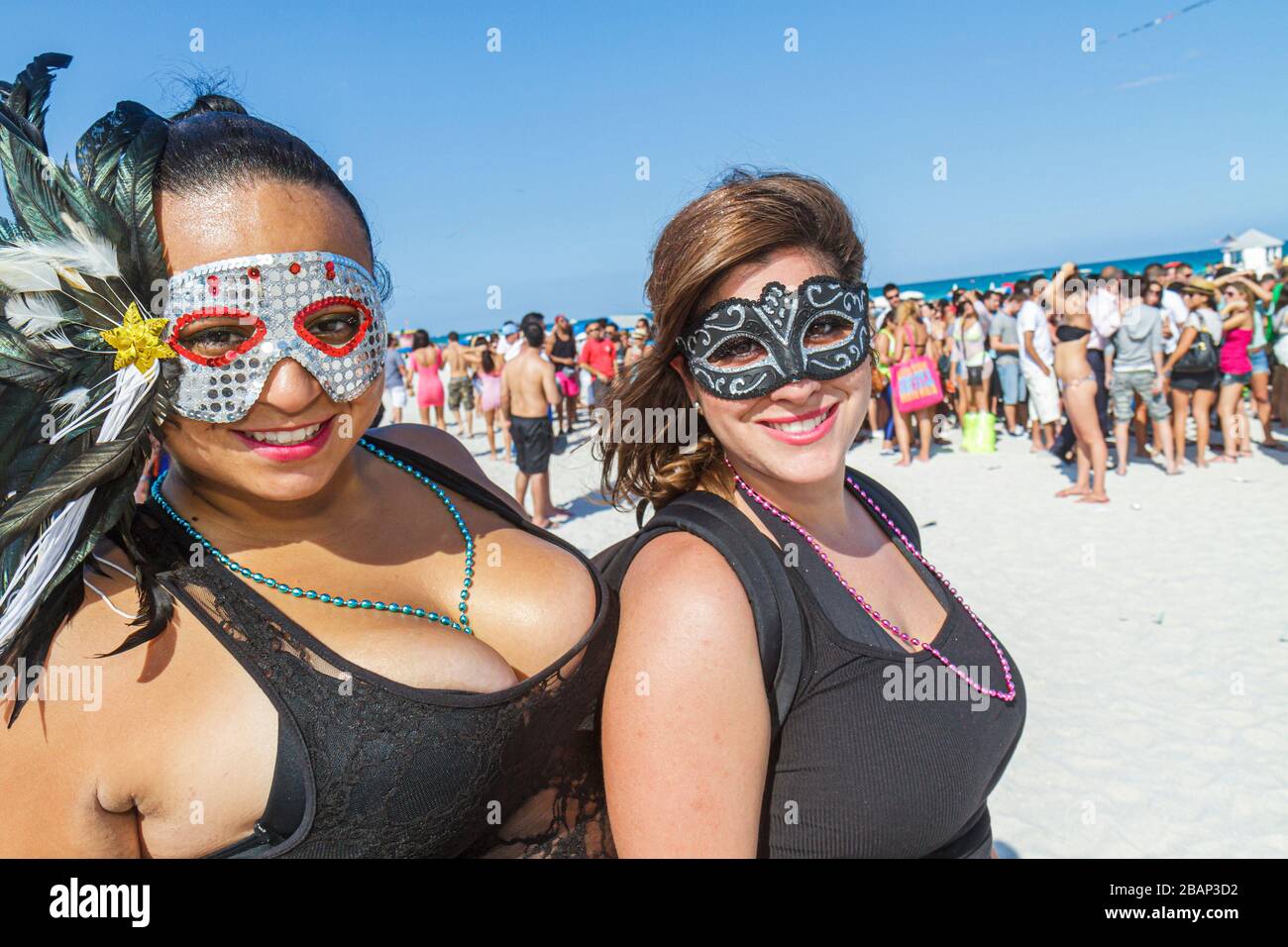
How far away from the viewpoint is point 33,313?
133 centimetres

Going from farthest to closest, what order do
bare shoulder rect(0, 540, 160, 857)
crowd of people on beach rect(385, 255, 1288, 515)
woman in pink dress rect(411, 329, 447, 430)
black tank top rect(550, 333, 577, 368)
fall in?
black tank top rect(550, 333, 577, 368) → woman in pink dress rect(411, 329, 447, 430) → crowd of people on beach rect(385, 255, 1288, 515) → bare shoulder rect(0, 540, 160, 857)

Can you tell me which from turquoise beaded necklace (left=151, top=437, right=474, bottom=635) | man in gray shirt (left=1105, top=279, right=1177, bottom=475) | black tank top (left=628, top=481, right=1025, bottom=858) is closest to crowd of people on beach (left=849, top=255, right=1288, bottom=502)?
man in gray shirt (left=1105, top=279, right=1177, bottom=475)

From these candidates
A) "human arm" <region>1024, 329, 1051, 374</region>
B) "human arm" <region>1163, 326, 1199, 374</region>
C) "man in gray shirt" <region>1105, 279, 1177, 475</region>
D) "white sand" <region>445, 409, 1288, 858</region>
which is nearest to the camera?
"white sand" <region>445, 409, 1288, 858</region>

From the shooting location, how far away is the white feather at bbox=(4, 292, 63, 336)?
4.30ft

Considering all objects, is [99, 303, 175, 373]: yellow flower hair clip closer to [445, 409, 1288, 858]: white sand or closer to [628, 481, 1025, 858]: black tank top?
[628, 481, 1025, 858]: black tank top

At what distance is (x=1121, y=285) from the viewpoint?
873 centimetres

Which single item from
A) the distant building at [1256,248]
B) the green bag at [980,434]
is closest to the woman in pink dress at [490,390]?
the green bag at [980,434]

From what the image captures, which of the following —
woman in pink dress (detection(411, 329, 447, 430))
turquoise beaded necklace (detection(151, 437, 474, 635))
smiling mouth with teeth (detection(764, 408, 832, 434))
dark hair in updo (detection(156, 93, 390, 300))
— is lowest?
turquoise beaded necklace (detection(151, 437, 474, 635))

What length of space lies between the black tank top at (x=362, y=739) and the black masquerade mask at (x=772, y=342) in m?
0.63

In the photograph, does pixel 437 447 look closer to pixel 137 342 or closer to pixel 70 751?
pixel 137 342

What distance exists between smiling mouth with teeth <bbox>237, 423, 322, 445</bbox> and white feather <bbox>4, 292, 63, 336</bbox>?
317 millimetres
